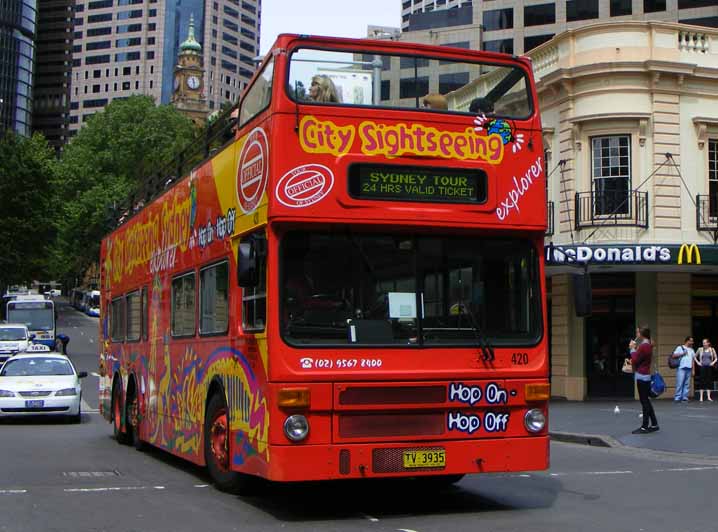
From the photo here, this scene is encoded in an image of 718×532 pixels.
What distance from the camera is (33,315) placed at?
54.2m

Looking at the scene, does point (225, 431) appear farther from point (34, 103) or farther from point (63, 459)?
point (34, 103)

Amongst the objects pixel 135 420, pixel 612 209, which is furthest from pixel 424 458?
pixel 612 209

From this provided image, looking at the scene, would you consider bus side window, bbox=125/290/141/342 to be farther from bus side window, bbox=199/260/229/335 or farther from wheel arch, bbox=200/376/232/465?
wheel arch, bbox=200/376/232/465

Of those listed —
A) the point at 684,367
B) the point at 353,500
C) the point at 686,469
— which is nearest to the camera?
the point at 353,500

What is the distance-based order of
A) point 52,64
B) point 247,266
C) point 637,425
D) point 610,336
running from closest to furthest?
point 247,266, point 637,425, point 610,336, point 52,64

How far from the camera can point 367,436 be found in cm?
934

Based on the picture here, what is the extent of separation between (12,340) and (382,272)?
120ft

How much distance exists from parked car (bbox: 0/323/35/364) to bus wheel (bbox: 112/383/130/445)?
84.2 feet

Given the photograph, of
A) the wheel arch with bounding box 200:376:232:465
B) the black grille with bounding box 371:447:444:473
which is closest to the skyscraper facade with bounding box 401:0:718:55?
the wheel arch with bounding box 200:376:232:465

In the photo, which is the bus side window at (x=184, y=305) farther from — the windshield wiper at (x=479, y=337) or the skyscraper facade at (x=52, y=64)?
the skyscraper facade at (x=52, y=64)

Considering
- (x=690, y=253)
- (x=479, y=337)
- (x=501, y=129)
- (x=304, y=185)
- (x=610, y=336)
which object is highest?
(x=690, y=253)

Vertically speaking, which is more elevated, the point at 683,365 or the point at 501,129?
the point at 501,129

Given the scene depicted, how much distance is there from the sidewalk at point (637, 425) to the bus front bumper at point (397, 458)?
7836 mm

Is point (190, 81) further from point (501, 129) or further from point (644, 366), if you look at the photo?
point (501, 129)
